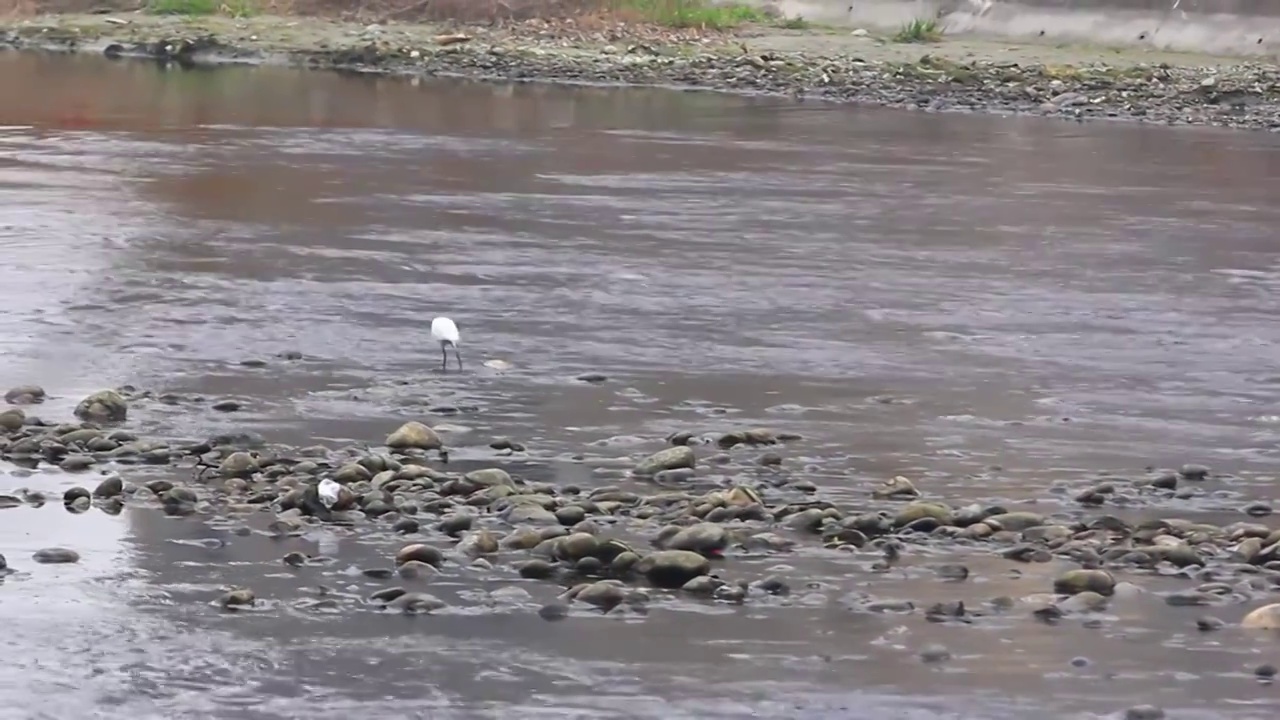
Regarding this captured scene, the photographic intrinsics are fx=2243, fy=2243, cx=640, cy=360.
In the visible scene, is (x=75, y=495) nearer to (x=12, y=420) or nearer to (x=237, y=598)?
(x=12, y=420)

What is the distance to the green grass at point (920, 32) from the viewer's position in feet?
102

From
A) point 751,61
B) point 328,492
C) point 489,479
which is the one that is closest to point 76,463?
point 328,492

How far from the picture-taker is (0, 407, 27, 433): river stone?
842 centimetres

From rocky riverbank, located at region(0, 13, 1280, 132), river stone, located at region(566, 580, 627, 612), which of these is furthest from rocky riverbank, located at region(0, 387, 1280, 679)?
rocky riverbank, located at region(0, 13, 1280, 132)

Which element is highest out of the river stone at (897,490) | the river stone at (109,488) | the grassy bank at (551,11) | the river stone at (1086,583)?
the grassy bank at (551,11)

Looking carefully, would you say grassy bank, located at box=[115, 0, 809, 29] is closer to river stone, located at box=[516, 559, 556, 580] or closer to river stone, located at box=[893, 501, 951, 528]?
river stone, located at box=[893, 501, 951, 528]

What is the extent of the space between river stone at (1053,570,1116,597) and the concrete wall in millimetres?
23059

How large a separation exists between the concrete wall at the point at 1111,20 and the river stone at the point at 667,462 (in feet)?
71.8

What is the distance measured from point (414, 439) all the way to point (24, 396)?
1803mm

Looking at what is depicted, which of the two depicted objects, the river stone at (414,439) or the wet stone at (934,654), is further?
the river stone at (414,439)

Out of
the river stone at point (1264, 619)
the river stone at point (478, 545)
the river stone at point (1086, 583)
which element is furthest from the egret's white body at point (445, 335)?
the river stone at point (1264, 619)

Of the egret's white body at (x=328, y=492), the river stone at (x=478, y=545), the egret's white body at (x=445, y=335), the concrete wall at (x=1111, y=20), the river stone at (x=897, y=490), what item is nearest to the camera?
the river stone at (x=478, y=545)

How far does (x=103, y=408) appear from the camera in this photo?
8.74 m

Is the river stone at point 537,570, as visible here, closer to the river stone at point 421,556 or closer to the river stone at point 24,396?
the river stone at point 421,556
